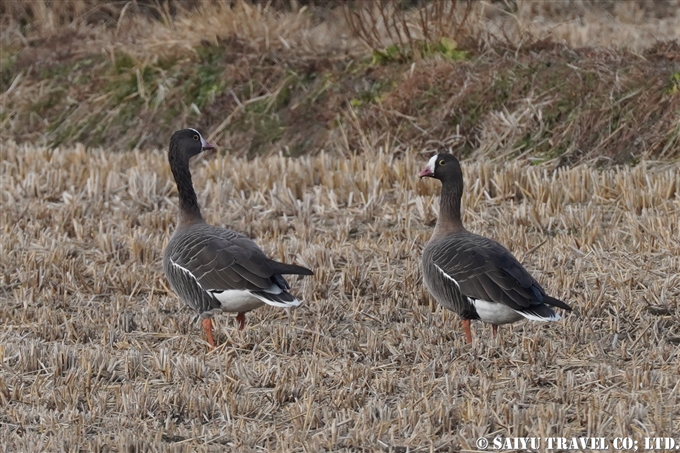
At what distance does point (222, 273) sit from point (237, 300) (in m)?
0.19

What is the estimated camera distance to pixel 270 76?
46.9ft

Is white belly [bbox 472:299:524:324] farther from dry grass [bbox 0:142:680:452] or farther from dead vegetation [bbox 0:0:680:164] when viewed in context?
dead vegetation [bbox 0:0:680:164]

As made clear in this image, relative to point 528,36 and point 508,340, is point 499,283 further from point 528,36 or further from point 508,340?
point 528,36

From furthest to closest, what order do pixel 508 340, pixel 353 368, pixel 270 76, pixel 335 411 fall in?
1. pixel 270 76
2. pixel 508 340
3. pixel 353 368
4. pixel 335 411

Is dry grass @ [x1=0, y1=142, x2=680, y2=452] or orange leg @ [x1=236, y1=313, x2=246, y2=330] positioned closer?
dry grass @ [x1=0, y1=142, x2=680, y2=452]

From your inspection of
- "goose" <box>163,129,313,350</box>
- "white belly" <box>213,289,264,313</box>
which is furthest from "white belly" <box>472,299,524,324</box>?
"white belly" <box>213,289,264,313</box>

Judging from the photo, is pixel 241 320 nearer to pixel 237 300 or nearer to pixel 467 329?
A: pixel 237 300

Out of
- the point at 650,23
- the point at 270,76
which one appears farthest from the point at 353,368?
the point at 650,23

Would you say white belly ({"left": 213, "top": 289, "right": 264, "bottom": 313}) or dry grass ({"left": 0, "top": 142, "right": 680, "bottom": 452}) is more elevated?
white belly ({"left": 213, "top": 289, "right": 264, "bottom": 313})

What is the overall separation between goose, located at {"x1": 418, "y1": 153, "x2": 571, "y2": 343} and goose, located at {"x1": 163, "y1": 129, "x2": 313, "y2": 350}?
0.82 m

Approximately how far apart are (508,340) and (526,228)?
2.66m

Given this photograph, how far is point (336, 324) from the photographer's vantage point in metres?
6.98

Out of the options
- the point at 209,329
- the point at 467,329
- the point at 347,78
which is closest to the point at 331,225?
the point at 209,329

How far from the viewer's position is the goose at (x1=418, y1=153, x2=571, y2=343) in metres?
5.89
